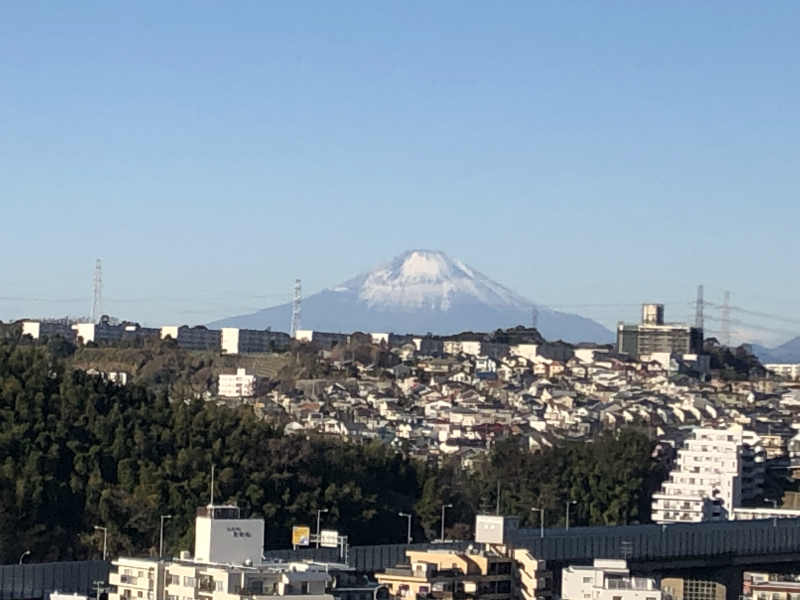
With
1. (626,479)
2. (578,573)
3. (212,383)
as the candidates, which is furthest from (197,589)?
(212,383)

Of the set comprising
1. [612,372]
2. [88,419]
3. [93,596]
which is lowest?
[93,596]

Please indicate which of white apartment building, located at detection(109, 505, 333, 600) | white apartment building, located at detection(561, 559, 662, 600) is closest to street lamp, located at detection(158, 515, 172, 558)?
white apartment building, located at detection(109, 505, 333, 600)

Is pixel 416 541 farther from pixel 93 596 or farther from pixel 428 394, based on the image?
pixel 428 394

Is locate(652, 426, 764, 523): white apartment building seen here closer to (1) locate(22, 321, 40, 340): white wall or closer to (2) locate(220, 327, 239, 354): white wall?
(1) locate(22, 321, 40, 340): white wall

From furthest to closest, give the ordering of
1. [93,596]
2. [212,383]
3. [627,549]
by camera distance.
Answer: [212,383] → [627,549] → [93,596]

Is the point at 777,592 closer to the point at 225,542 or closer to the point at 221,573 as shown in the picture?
the point at 225,542

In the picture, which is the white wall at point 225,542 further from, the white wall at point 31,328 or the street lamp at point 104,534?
the white wall at point 31,328
